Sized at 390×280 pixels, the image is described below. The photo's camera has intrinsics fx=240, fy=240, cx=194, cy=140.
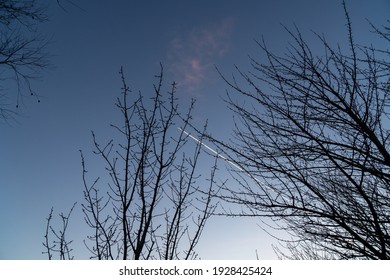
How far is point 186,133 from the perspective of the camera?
2.69 meters

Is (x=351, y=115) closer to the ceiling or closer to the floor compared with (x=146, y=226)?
closer to the ceiling

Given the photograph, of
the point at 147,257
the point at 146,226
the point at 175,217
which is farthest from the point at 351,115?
the point at 147,257

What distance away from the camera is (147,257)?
7.40 feet

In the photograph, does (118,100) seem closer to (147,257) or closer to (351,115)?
(147,257)

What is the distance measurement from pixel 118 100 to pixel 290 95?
1.97m

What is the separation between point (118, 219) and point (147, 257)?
46cm

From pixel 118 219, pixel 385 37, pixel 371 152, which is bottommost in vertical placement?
pixel 118 219

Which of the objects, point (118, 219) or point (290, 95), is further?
point (290, 95)

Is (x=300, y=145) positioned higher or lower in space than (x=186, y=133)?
lower
